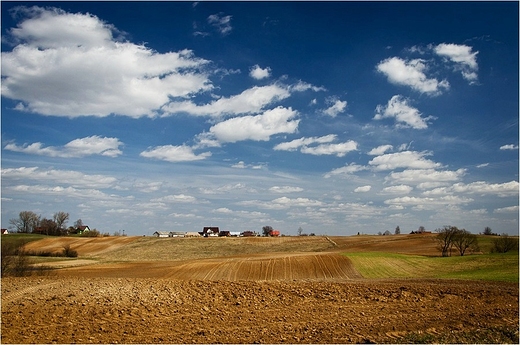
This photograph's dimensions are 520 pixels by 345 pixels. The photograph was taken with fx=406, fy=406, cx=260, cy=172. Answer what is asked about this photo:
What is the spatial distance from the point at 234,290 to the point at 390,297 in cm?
741

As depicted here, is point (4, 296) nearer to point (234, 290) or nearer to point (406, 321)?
point (234, 290)

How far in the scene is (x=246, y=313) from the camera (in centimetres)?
1622

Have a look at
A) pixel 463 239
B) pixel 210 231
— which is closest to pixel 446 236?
pixel 463 239

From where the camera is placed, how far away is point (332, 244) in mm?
88500

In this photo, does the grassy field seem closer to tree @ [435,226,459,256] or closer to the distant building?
tree @ [435,226,459,256]

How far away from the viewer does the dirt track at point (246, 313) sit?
1314 centimetres

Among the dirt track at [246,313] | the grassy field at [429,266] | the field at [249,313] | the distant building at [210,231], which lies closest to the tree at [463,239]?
the grassy field at [429,266]

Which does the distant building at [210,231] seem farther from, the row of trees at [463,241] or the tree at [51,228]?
the row of trees at [463,241]

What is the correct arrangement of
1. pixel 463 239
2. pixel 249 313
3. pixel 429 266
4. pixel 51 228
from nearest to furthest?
1. pixel 249 313
2. pixel 429 266
3. pixel 463 239
4. pixel 51 228

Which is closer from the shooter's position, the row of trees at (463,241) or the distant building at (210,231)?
the row of trees at (463,241)

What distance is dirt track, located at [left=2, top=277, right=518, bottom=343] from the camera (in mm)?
13141

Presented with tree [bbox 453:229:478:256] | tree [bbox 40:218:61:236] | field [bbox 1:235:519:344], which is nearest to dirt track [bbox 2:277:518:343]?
field [bbox 1:235:519:344]

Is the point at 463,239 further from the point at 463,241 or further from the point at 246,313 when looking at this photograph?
the point at 246,313

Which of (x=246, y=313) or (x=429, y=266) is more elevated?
(x=246, y=313)
